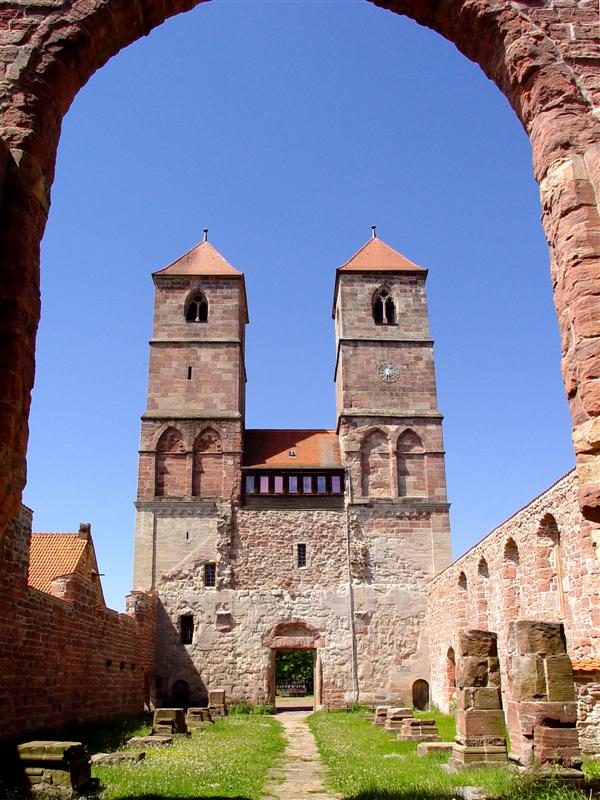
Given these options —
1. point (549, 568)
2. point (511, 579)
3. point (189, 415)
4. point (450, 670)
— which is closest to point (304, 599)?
point (450, 670)

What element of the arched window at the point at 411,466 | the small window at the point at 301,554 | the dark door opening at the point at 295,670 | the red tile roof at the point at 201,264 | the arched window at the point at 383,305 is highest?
the red tile roof at the point at 201,264

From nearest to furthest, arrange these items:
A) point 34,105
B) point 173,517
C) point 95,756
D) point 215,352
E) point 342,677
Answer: point 34,105, point 95,756, point 342,677, point 173,517, point 215,352

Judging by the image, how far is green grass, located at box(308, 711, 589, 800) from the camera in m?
6.15

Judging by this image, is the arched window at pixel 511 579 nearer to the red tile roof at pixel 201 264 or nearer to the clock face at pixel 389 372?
the clock face at pixel 389 372

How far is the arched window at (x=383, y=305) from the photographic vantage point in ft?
83.4

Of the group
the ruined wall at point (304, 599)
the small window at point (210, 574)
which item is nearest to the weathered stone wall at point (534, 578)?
the ruined wall at point (304, 599)

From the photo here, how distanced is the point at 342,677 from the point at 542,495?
11462 millimetres

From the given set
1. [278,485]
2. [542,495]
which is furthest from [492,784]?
[278,485]

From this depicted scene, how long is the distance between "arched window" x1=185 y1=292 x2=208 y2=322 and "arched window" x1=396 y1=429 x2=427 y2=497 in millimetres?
8020

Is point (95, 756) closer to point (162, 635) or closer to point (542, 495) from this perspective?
point (542, 495)

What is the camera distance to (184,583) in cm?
2172

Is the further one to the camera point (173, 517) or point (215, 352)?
point (215, 352)

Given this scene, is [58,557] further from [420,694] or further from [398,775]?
[398,775]

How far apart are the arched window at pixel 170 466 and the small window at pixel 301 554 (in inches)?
154
